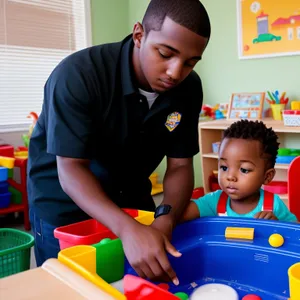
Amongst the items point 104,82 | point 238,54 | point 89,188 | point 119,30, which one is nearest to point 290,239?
point 89,188

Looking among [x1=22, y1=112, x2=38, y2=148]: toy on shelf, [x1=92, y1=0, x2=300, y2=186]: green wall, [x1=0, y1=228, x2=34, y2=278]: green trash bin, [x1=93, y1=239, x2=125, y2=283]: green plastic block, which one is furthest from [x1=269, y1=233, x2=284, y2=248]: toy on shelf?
[x1=22, y1=112, x2=38, y2=148]: toy on shelf

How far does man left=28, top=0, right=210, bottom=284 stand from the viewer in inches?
28.7

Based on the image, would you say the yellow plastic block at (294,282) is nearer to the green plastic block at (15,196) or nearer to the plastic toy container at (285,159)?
the plastic toy container at (285,159)

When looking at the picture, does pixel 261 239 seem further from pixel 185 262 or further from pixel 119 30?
pixel 119 30

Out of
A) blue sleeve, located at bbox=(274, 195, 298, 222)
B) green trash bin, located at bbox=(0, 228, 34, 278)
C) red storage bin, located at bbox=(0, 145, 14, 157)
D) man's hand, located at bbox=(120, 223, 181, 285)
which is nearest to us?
man's hand, located at bbox=(120, 223, 181, 285)

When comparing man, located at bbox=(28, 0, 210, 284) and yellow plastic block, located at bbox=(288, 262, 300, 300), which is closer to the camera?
yellow plastic block, located at bbox=(288, 262, 300, 300)

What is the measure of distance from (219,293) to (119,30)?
336 centimetres

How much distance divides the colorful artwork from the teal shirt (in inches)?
80.5

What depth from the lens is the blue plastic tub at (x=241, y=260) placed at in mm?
690

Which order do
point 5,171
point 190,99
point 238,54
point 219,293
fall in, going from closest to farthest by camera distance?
point 219,293, point 190,99, point 5,171, point 238,54

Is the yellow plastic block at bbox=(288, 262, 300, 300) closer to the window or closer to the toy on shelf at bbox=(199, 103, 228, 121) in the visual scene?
the toy on shelf at bbox=(199, 103, 228, 121)

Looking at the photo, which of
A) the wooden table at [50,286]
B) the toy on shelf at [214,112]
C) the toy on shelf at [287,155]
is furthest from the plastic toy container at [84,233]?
the toy on shelf at [214,112]

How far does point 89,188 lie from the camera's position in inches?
29.5

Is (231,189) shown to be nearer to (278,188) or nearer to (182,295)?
(182,295)
